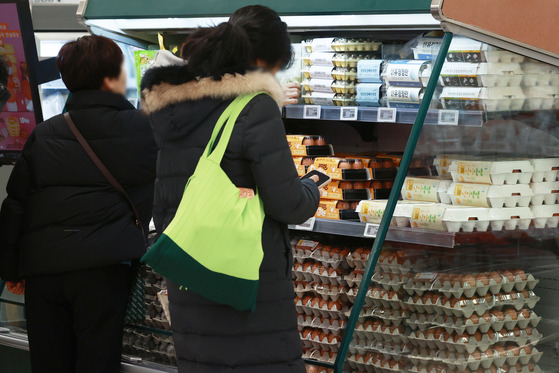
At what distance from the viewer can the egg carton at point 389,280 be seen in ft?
8.39

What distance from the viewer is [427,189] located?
A: 8.61 feet

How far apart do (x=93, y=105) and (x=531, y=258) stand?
1758 millimetres

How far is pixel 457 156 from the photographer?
8.37 feet

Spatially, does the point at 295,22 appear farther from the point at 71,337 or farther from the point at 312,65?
the point at 71,337

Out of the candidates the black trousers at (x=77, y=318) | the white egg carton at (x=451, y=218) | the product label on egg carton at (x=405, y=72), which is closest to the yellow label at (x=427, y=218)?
the white egg carton at (x=451, y=218)

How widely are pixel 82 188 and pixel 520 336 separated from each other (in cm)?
175

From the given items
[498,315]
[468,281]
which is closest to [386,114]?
[468,281]

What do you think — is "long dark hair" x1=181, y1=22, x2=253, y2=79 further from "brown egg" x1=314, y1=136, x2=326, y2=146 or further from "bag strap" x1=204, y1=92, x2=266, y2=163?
"brown egg" x1=314, y1=136, x2=326, y2=146

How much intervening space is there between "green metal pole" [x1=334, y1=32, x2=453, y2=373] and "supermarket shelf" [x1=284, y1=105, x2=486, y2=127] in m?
0.04

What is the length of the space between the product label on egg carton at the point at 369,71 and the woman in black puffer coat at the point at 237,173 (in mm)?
942

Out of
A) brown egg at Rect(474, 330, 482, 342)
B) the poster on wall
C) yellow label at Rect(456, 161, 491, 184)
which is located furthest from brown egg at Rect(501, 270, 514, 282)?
the poster on wall

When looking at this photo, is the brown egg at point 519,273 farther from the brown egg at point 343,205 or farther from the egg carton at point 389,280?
the brown egg at point 343,205

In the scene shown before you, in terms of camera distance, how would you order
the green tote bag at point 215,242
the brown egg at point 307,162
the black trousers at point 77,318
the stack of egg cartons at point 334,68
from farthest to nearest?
the brown egg at point 307,162 → the stack of egg cartons at point 334,68 → the black trousers at point 77,318 → the green tote bag at point 215,242

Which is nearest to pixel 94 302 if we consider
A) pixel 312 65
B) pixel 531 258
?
pixel 312 65
